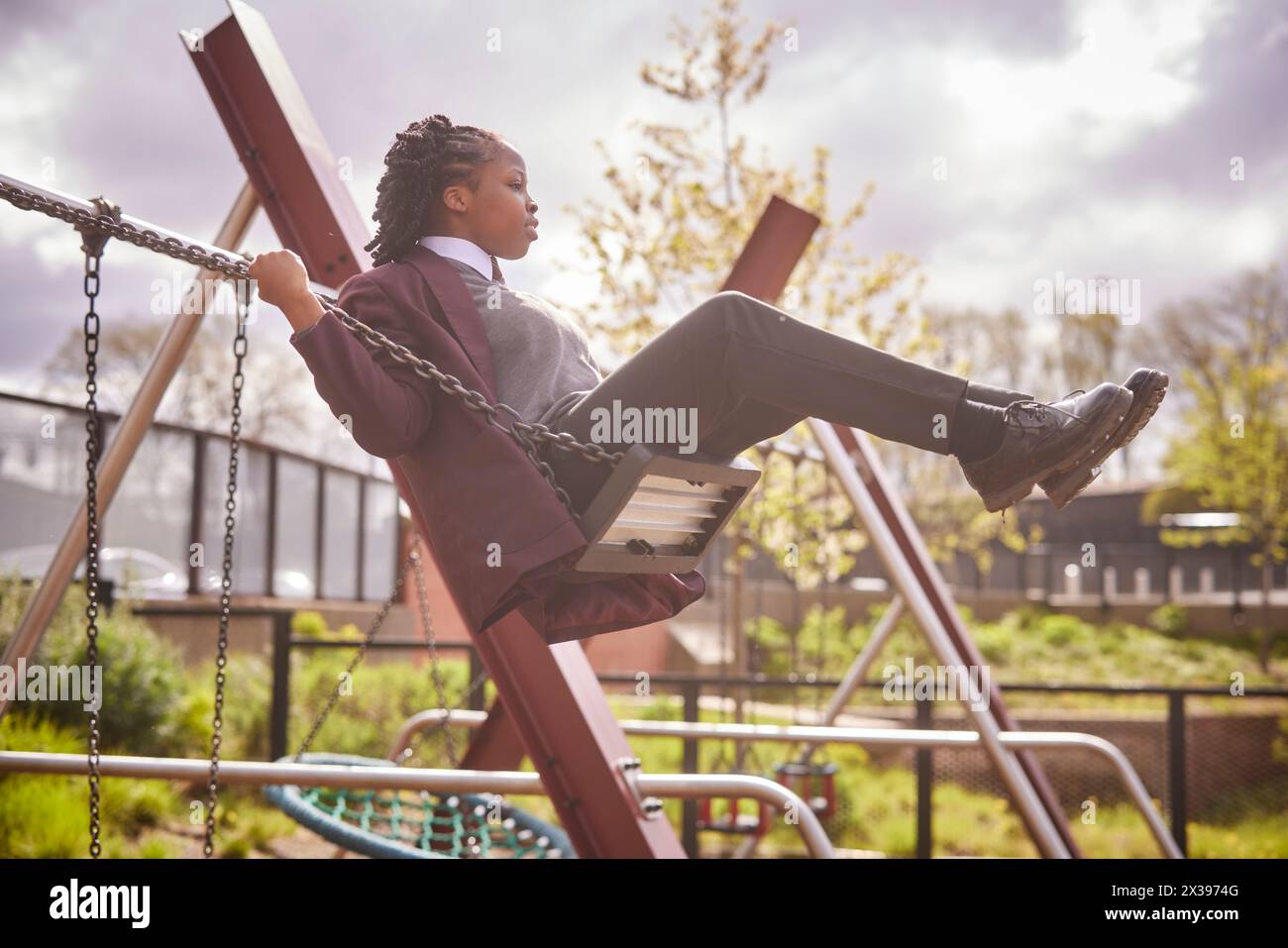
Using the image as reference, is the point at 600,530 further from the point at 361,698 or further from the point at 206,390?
the point at 206,390

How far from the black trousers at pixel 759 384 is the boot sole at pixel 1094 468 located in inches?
6.8

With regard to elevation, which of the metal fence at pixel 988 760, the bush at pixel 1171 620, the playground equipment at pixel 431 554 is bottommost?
the metal fence at pixel 988 760

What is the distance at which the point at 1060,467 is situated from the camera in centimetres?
194

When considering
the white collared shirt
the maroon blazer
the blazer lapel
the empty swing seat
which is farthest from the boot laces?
the white collared shirt

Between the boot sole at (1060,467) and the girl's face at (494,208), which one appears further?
the girl's face at (494,208)

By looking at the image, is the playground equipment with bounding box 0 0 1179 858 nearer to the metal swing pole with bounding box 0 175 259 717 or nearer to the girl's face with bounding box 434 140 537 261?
the metal swing pole with bounding box 0 175 259 717

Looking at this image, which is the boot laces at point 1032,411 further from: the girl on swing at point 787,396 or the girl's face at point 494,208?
the girl's face at point 494,208

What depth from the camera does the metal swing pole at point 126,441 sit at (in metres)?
3.35

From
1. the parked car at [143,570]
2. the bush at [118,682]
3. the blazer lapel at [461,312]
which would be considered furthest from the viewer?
the parked car at [143,570]

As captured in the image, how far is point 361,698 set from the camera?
8445mm

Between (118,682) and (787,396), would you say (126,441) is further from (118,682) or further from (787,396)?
(118,682)

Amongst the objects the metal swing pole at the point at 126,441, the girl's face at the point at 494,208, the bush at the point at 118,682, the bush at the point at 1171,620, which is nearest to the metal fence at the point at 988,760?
the bush at the point at 118,682
